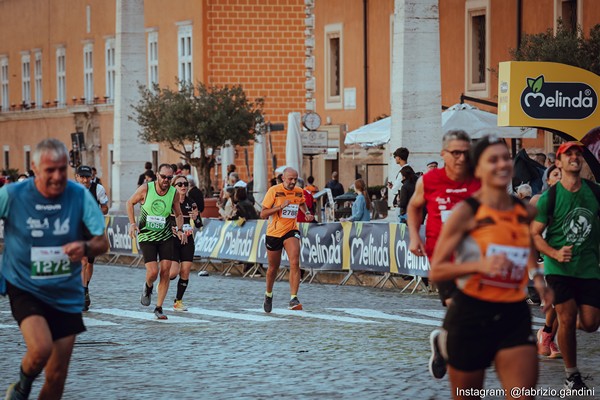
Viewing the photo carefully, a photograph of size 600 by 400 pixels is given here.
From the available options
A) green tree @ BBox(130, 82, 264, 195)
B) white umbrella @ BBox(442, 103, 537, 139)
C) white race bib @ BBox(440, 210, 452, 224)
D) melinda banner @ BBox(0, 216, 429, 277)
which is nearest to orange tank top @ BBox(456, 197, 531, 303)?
white race bib @ BBox(440, 210, 452, 224)

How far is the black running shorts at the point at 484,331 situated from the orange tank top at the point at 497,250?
0.06 meters

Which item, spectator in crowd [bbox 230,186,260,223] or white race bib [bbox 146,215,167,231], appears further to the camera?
spectator in crowd [bbox 230,186,260,223]

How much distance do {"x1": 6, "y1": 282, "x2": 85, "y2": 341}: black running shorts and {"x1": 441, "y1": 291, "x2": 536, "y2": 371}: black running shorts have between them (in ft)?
8.29

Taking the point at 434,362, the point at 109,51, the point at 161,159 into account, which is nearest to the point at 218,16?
the point at 161,159

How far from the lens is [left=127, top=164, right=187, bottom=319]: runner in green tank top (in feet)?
61.4

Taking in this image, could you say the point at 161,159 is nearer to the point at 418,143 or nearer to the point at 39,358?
the point at 418,143

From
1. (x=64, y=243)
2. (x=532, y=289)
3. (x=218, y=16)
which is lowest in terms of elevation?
(x=532, y=289)

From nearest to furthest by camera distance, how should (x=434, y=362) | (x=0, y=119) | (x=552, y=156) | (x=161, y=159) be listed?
(x=434, y=362)
(x=552, y=156)
(x=161, y=159)
(x=0, y=119)

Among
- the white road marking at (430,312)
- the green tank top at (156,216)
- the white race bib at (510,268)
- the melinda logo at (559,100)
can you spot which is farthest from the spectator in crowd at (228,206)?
the white race bib at (510,268)

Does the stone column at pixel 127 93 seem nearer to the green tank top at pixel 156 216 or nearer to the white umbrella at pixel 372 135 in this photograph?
the white umbrella at pixel 372 135

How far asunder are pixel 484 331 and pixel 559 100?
1436 centimetres

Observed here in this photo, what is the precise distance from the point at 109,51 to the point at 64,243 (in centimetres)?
5348

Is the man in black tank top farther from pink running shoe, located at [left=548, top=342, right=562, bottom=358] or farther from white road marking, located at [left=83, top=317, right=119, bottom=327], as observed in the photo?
pink running shoe, located at [left=548, top=342, right=562, bottom=358]

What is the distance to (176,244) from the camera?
63.5 ft
